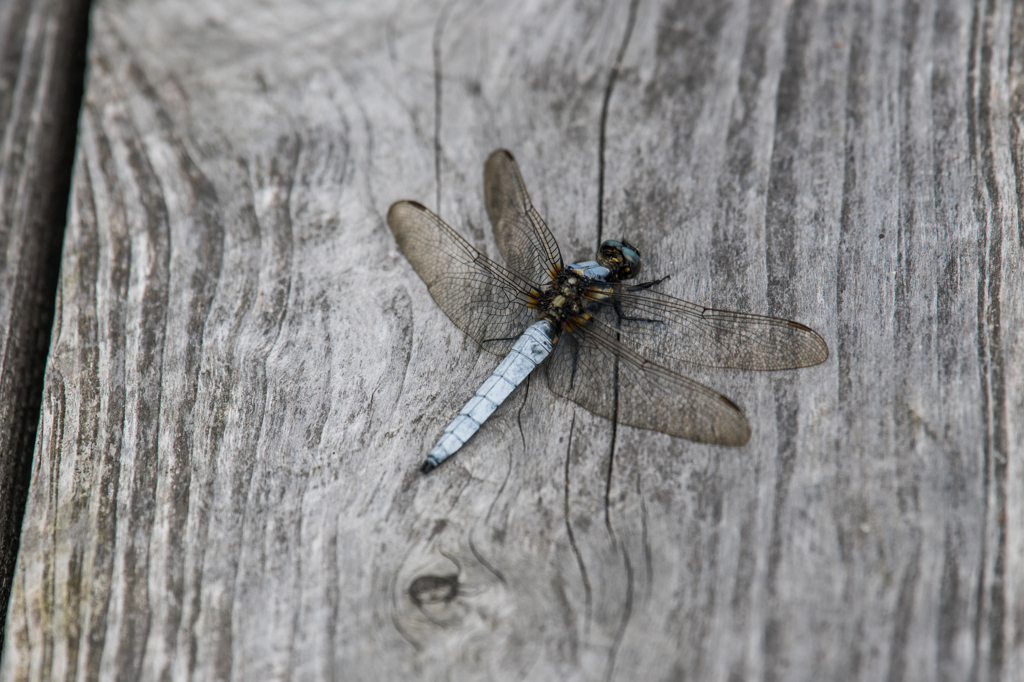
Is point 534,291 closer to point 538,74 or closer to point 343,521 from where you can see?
point 538,74

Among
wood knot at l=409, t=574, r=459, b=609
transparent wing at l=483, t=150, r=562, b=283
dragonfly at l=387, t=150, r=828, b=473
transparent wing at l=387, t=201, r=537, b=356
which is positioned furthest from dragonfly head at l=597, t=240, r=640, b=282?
wood knot at l=409, t=574, r=459, b=609

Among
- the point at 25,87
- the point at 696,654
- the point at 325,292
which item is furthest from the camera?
the point at 25,87

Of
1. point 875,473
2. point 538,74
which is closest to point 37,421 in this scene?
point 538,74

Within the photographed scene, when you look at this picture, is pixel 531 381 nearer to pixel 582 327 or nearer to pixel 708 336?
pixel 582 327

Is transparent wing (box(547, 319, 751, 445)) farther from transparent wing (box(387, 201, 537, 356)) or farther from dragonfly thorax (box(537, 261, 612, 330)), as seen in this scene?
transparent wing (box(387, 201, 537, 356))

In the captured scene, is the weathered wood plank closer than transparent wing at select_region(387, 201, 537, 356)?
Yes

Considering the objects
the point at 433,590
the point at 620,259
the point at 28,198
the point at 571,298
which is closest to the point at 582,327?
the point at 571,298

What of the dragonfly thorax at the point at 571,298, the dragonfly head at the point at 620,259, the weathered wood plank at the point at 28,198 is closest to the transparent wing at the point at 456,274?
the dragonfly thorax at the point at 571,298
